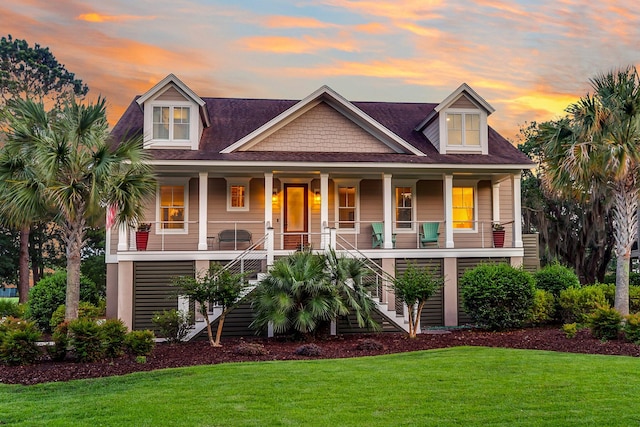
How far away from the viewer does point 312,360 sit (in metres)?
11.6

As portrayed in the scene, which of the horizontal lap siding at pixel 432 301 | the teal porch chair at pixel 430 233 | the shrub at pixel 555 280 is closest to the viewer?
the shrub at pixel 555 280

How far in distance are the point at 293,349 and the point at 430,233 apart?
7.73m

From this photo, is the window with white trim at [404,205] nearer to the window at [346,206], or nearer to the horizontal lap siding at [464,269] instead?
the window at [346,206]

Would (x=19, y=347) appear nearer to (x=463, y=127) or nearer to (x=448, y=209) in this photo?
(x=448, y=209)

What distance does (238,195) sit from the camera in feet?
64.8

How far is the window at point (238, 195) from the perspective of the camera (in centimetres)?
1966

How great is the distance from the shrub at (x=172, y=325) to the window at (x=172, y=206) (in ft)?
16.4

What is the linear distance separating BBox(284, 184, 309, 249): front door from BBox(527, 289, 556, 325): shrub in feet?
23.7

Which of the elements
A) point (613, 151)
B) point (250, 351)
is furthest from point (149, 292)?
point (613, 151)

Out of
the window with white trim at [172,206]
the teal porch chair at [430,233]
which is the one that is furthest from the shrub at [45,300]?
the teal porch chair at [430,233]

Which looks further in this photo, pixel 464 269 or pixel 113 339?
pixel 464 269

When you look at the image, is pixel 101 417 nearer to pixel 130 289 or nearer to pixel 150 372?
pixel 150 372

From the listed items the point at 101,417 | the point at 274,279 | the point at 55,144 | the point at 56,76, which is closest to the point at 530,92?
the point at 274,279

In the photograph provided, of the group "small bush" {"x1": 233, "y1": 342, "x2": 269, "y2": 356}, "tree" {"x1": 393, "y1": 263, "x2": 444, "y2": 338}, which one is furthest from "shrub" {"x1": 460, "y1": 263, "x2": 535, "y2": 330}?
"small bush" {"x1": 233, "y1": 342, "x2": 269, "y2": 356}
